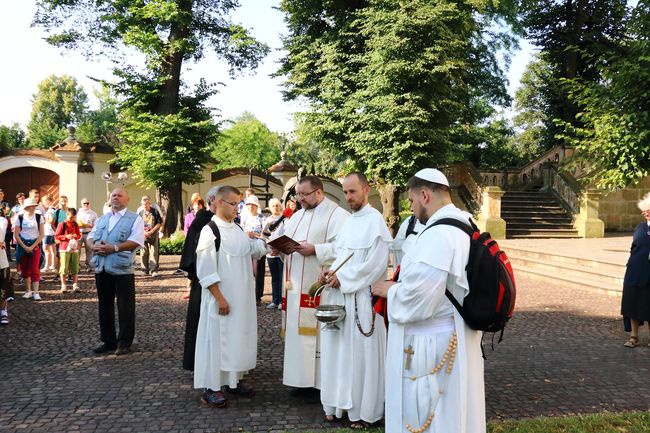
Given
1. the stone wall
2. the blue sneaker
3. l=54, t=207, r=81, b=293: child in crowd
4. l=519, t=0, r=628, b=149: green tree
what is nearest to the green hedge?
l=54, t=207, r=81, b=293: child in crowd

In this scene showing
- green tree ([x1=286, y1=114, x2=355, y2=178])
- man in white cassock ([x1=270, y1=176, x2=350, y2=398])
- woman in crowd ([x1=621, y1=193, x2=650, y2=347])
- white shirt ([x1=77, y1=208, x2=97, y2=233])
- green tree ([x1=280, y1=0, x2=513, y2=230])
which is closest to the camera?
man in white cassock ([x1=270, y1=176, x2=350, y2=398])

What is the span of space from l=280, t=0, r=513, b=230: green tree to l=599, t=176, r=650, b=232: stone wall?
6741 millimetres

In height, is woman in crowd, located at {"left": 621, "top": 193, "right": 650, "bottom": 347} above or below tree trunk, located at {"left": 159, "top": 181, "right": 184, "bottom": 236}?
below

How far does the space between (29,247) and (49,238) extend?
9.48ft

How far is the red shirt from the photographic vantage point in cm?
1120

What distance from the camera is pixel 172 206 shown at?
897 inches

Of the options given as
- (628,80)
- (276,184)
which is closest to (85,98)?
(276,184)

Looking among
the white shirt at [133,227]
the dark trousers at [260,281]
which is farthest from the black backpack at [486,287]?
the dark trousers at [260,281]

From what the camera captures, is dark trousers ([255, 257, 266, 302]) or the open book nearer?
the open book

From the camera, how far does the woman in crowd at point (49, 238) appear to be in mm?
12805

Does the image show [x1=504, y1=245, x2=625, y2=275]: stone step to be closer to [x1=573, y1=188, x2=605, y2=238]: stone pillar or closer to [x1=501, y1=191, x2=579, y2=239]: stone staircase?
[x1=501, y1=191, x2=579, y2=239]: stone staircase

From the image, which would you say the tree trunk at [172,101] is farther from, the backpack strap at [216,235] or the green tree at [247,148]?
the green tree at [247,148]

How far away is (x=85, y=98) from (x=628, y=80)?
82229 mm

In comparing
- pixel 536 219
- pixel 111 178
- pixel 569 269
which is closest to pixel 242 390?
pixel 569 269
